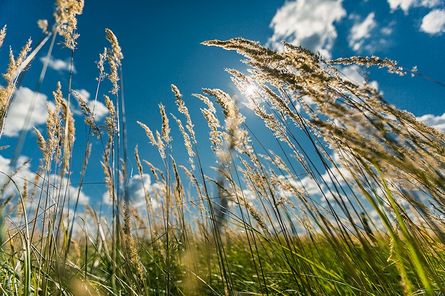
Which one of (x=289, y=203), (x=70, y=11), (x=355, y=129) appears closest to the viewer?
(x=355, y=129)

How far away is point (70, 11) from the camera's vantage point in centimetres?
173

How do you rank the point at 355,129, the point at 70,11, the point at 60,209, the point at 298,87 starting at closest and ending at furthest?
the point at 355,129 < the point at 298,87 < the point at 70,11 < the point at 60,209

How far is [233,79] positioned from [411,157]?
3.98ft

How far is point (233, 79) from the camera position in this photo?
2283 millimetres

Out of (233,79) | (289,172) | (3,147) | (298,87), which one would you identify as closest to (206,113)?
(233,79)

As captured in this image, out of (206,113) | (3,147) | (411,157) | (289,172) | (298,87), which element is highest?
(206,113)

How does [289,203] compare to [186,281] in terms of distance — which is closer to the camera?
[186,281]

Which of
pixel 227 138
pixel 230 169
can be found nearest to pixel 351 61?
pixel 227 138

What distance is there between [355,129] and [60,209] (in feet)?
5.72

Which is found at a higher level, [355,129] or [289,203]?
[289,203]

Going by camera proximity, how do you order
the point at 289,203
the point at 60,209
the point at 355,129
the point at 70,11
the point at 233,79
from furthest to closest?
the point at 289,203 → the point at 233,79 → the point at 60,209 → the point at 70,11 → the point at 355,129

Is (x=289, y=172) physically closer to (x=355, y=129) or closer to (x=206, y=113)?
(x=206, y=113)

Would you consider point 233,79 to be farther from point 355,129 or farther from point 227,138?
point 355,129

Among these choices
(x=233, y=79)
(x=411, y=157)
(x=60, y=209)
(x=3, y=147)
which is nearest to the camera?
(x=411, y=157)
